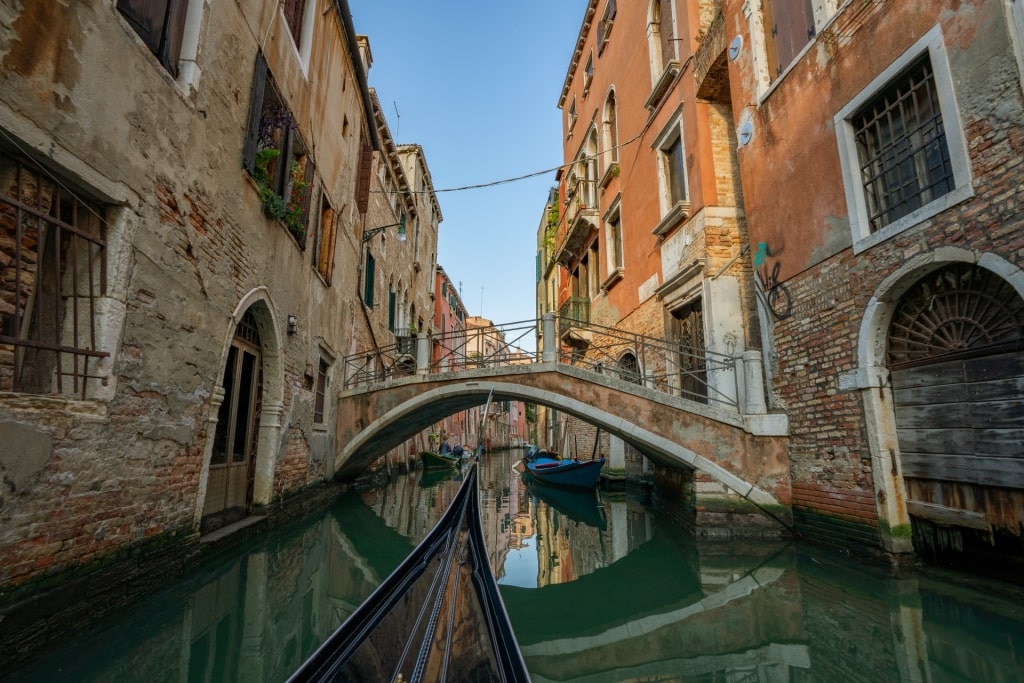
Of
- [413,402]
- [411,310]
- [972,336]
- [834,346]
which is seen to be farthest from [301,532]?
[411,310]

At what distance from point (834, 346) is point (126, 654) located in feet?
18.1

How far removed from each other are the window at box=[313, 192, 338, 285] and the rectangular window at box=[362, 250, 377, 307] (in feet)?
7.94

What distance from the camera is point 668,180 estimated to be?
806 cm

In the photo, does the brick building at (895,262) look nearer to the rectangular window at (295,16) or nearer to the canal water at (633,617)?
the canal water at (633,617)

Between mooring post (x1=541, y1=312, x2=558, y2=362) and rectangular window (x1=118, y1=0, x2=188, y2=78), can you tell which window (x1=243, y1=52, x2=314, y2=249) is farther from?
mooring post (x1=541, y1=312, x2=558, y2=362)

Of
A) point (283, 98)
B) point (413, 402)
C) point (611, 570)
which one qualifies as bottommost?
point (611, 570)

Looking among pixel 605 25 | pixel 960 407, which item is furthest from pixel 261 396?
pixel 605 25

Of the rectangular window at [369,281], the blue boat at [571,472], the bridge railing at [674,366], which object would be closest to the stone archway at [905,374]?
the bridge railing at [674,366]

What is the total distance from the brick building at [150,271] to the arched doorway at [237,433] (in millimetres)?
25

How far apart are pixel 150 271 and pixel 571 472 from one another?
8.16 m

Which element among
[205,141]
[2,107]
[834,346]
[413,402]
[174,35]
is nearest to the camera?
[2,107]

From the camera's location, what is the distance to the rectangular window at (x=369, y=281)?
35.4ft

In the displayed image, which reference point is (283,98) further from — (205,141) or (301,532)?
(301,532)

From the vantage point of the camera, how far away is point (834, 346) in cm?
478
